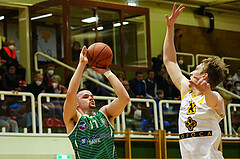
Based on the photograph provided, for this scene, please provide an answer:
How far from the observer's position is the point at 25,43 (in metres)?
12.9

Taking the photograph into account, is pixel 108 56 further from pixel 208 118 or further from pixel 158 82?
pixel 158 82

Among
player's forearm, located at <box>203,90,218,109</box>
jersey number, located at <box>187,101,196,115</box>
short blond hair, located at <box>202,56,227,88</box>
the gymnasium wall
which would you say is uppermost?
the gymnasium wall

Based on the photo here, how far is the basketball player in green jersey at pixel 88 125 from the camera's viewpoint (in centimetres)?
489

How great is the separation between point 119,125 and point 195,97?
5561mm

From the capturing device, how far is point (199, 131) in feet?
15.4

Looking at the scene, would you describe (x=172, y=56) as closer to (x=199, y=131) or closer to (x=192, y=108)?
(x=192, y=108)

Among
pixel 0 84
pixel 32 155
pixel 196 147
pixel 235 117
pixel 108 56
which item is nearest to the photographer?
pixel 196 147

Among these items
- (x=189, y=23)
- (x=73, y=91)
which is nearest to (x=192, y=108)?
(x=73, y=91)

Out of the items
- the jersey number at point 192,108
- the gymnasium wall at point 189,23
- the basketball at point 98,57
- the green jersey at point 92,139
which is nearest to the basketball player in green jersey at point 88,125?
the green jersey at point 92,139

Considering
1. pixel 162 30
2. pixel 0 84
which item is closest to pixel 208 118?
pixel 0 84

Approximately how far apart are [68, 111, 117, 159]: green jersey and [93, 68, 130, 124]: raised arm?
0.52ft

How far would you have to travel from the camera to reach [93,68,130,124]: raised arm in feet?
16.8

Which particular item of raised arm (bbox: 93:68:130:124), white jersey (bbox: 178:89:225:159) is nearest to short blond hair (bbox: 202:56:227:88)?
white jersey (bbox: 178:89:225:159)

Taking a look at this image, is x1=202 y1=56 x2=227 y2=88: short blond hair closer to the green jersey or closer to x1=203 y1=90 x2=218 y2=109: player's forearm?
x1=203 y1=90 x2=218 y2=109: player's forearm
